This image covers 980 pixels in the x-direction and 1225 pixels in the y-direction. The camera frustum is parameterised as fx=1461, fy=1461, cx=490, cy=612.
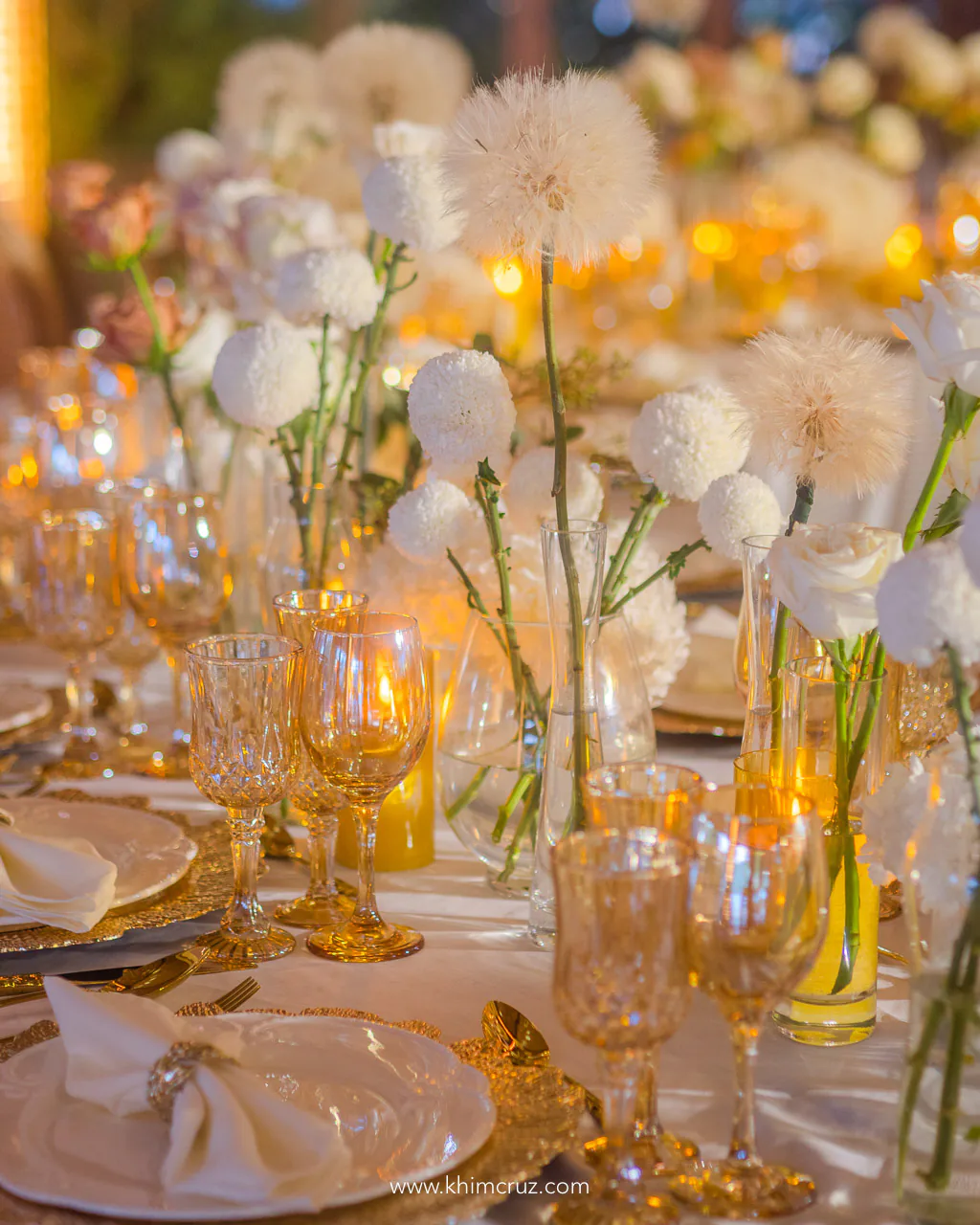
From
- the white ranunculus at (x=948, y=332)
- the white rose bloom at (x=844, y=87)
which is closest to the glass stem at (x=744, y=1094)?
the white ranunculus at (x=948, y=332)

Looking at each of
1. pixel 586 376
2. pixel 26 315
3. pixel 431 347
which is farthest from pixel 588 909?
pixel 26 315

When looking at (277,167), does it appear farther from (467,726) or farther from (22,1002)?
(22,1002)

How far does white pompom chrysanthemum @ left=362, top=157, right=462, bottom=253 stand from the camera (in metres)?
1.13

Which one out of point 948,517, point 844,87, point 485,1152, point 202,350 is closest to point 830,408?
point 948,517

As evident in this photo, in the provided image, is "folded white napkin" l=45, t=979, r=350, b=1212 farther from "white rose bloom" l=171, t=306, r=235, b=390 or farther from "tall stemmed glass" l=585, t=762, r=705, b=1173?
"white rose bloom" l=171, t=306, r=235, b=390

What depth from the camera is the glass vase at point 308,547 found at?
122 cm

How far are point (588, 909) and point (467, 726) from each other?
44 cm

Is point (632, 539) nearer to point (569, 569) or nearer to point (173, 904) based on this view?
point (569, 569)

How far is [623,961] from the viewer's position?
61cm

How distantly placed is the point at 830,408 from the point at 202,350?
1029 millimetres

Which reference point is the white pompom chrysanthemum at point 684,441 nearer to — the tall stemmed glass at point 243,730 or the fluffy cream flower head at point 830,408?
the fluffy cream flower head at point 830,408

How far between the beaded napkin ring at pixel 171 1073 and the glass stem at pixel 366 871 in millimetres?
279

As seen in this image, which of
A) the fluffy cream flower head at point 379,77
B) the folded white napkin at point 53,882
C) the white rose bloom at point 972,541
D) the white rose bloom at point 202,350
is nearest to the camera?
the white rose bloom at point 972,541

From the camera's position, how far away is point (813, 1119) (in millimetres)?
740
